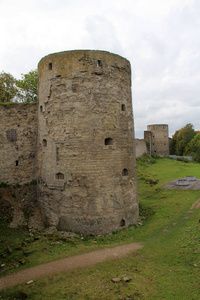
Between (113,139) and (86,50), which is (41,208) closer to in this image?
(113,139)

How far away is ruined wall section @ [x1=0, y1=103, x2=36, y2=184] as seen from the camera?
1516 cm

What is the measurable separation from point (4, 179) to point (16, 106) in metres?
4.85

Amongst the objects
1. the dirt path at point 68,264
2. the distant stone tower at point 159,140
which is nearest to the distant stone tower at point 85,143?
the dirt path at point 68,264

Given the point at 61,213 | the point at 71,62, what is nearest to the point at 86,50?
the point at 71,62

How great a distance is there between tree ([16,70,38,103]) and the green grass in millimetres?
18533

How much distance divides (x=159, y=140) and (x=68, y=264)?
41.9 metres

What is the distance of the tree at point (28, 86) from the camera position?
1030 inches

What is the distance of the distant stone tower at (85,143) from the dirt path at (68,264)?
2.05 m

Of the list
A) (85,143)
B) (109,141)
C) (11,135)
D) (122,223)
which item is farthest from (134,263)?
(11,135)

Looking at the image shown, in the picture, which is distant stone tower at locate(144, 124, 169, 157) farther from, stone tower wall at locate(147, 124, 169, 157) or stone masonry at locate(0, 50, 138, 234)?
stone masonry at locate(0, 50, 138, 234)

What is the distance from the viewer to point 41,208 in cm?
1389

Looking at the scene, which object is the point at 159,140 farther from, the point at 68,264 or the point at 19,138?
the point at 68,264

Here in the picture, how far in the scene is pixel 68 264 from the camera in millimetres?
9148

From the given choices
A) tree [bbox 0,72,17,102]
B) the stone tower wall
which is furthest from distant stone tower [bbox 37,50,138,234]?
the stone tower wall
